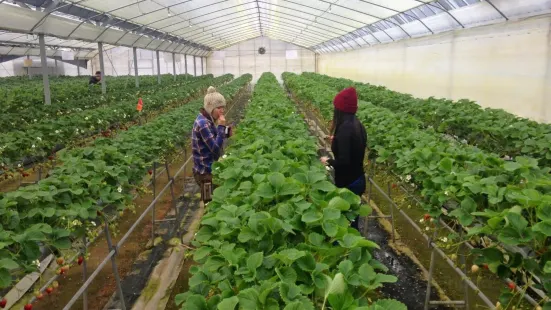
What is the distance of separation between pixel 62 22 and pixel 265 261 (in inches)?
491

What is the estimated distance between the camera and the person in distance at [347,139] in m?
4.58

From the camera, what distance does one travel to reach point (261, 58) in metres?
38.8

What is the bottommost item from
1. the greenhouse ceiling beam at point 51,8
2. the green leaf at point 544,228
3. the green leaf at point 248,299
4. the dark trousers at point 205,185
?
the dark trousers at point 205,185

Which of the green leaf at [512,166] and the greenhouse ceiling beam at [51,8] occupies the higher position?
the greenhouse ceiling beam at [51,8]

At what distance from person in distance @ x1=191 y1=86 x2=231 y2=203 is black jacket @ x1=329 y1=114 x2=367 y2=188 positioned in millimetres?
1480

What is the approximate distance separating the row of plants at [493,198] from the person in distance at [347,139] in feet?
1.13

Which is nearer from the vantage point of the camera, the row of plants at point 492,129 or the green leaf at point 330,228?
the green leaf at point 330,228

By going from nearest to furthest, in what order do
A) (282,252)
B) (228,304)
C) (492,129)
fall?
(228,304) < (282,252) < (492,129)

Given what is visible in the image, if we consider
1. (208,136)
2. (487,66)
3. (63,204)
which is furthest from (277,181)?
(487,66)

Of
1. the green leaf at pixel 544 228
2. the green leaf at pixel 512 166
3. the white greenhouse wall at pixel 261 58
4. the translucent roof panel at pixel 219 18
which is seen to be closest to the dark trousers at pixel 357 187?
the green leaf at pixel 512 166

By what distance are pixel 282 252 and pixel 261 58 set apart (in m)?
37.9

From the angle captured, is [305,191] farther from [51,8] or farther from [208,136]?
[51,8]

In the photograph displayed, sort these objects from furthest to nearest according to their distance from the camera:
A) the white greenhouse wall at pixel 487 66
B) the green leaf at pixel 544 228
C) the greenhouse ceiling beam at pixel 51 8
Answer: the greenhouse ceiling beam at pixel 51 8 < the white greenhouse wall at pixel 487 66 < the green leaf at pixel 544 228

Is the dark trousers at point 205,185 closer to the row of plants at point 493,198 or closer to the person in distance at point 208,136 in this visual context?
the person in distance at point 208,136
